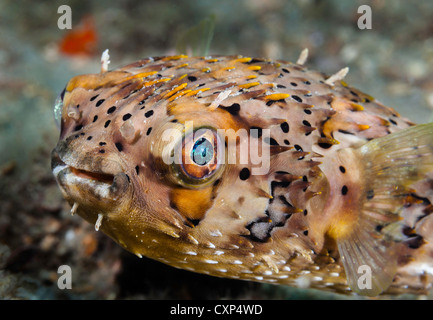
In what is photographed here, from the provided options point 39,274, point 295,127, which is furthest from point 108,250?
point 295,127

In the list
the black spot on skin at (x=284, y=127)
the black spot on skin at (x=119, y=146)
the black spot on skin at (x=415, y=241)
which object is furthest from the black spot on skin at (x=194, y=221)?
the black spot on skin at (x=415, y=241)

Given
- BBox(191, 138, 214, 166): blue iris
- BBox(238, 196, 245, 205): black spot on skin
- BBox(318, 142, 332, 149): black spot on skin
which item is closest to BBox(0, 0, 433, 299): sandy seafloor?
BBox(238, 196, 245, 205): black spot on skin

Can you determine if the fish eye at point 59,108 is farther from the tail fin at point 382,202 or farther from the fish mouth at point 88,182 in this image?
the tail fin at point 382,202

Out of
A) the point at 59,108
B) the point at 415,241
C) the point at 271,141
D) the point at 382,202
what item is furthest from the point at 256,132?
the point at 415,241

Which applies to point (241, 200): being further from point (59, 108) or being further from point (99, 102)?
point (59, 108)

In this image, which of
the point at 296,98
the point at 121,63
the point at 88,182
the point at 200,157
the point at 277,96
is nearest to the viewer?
the point at 200,157
